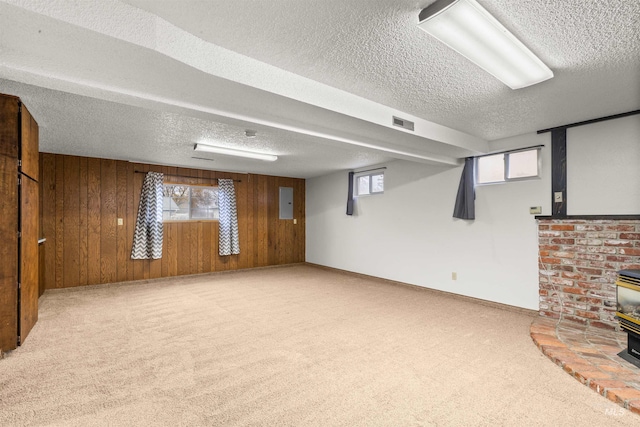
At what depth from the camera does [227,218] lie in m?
6.40

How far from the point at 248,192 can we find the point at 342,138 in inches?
161

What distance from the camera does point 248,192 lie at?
22.5 feet

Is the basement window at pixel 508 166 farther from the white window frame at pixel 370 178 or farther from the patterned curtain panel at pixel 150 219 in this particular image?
the patterned curtain panel at pixel 150 219

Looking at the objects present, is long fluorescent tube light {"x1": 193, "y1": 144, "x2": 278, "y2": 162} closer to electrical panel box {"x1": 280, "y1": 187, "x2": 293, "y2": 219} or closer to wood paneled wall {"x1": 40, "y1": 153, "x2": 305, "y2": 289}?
wood paneled wall {"x1": 40, "y1": 153, "x2": 305, "y2": 289}

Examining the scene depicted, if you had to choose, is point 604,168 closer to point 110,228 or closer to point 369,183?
point 369,183

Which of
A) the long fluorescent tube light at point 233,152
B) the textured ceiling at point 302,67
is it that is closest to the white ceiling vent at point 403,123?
the textured ceiling at point 302,67

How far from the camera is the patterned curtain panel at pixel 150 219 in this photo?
5477mm

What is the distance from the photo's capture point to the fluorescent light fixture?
1504mm

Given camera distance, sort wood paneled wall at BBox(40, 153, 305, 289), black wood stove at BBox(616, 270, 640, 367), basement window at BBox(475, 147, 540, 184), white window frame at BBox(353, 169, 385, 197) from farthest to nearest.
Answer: white window frame at BBox(353, 169, 385, 197) → wood paneled wall at BBox(40, 153, 305, 289) → basement window at BBox(475, 147, 540, 184) → black wood stove at BBox(616, 270, 640, 367)

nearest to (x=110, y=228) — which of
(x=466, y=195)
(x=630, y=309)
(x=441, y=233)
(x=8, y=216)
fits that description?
(x=8, y=216)

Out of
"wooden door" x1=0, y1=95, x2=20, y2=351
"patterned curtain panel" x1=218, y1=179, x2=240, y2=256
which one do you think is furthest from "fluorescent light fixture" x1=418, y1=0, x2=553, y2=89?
"patterned curtain panel" x1=218, y1=179, x2=240, y2=256

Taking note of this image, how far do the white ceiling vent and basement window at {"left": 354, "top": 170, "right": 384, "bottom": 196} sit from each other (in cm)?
270

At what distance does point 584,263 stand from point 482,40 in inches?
115

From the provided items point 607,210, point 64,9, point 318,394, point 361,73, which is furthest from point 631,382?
point 64,9
